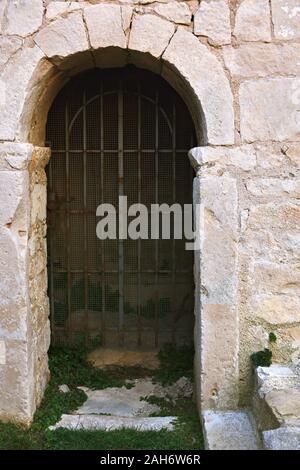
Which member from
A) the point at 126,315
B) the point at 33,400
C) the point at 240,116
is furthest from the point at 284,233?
the point at 33,400

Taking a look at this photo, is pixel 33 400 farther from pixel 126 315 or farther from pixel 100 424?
pixel 126 315

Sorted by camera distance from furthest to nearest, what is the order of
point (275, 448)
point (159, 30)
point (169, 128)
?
point (169, 128), point (159, 30), point (275, 448)

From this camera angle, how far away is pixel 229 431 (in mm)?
3150

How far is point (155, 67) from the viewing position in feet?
11.5

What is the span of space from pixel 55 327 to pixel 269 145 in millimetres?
2239

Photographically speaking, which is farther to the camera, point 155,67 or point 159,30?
point 155,67

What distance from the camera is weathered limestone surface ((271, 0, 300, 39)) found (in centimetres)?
320

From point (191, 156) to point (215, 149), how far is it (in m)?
0.19

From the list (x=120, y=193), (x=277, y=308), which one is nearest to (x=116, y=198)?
(x=120, y=193)

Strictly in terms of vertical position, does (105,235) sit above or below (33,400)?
above

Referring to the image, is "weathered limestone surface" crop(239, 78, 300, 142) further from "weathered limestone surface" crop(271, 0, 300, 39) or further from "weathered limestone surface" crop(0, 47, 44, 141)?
"weathered limestone surface" crop(0, 47, 44, 141)

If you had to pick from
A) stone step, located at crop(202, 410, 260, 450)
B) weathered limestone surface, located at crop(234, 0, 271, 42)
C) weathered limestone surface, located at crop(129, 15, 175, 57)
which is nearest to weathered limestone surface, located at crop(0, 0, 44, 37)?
weathered limestone surface, located at crop(129, 15, 175, 57)

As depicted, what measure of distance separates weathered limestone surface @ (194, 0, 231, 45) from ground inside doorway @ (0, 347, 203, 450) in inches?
93.1

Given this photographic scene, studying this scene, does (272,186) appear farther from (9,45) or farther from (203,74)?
(9,45)
